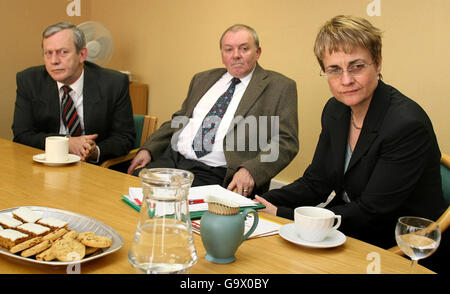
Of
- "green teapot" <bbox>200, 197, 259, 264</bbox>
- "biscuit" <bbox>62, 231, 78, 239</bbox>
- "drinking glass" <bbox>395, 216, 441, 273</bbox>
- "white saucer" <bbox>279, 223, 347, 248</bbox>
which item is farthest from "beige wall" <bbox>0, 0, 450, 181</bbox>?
"biscuit" <bbox>62, 231, 78, 239</bbox>

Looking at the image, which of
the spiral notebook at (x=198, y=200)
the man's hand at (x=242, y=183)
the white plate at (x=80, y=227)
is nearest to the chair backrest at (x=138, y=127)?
the man's hand at (x=242, y=183)

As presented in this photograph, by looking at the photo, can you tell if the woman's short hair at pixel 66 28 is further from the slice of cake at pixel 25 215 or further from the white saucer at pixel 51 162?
the slice of cake at pixel 25 215

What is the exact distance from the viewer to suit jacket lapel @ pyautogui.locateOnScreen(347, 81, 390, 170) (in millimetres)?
1740

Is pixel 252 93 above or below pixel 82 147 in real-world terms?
above

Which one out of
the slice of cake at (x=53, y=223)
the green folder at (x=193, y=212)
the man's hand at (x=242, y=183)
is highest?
the slice of cake at (x=53, y=223)

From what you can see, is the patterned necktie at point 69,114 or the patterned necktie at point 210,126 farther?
the patterned necktie at point 69,114

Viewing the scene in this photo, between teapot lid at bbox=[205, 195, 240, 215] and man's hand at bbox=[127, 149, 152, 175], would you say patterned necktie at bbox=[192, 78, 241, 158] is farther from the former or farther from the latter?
teapot lid at bbox=[205, 195, 240, 215]

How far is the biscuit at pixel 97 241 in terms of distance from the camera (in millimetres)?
1061

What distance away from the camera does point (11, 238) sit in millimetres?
1048

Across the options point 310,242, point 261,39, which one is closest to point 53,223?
point 310,242

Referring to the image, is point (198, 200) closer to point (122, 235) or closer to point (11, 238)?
point (122, 235)

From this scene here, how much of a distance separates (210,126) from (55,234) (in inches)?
69.6

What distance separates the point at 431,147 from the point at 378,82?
33 cm

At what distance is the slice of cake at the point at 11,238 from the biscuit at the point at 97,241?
14cm
